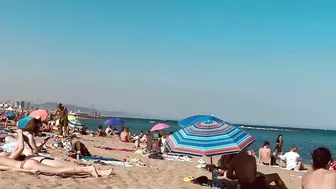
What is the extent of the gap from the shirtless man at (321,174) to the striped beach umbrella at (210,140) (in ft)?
7.59

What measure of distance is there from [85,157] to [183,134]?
4396mm

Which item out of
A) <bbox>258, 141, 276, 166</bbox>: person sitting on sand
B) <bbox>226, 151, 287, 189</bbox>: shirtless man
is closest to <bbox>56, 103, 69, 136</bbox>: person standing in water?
<bbox>258, 141, 276, 166</bbox>: person sitting on sand

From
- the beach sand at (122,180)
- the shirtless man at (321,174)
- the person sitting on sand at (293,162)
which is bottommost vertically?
the person sitting on sand at (293,162)

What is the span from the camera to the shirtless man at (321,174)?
465 centimetres

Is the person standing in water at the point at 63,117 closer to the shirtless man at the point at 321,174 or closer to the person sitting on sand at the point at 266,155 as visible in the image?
the person sitting on sand at the point at 266,155

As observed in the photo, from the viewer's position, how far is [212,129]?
24.6ft

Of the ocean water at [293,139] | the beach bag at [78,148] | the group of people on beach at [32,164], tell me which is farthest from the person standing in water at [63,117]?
the ocean water at [293,139]

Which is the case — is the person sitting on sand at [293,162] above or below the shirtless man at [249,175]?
below

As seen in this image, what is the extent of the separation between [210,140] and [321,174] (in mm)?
2823

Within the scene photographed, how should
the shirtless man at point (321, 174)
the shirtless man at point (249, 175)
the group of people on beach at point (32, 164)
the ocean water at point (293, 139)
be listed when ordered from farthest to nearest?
1. the ocean water at point (293, 139)
2. the group of people on beach at point (32, 164)
3. the shirtless man at point (249, 175)
4. the shirtless man at point (321, 174)

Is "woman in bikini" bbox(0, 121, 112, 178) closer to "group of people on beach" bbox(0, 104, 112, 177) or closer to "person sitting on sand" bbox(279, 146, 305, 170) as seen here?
"group of people on beach" bbox(0, 104, 112, 177)

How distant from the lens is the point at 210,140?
7336 mm

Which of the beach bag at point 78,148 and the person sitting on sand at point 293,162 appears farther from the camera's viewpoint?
the person sitting on sand at point 293,162

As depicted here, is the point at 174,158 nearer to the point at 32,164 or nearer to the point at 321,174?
the point at 32,164
